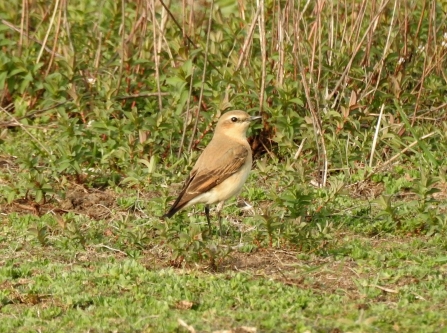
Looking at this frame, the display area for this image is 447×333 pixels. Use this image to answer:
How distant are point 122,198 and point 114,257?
146cm

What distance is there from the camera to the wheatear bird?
350 inches

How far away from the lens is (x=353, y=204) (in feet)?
31.2

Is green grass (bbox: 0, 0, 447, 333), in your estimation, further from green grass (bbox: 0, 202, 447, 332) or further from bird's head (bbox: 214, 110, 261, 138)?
bird's head (bbox: 214, 110, 261, 138)

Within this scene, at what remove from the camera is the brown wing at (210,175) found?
8.80m

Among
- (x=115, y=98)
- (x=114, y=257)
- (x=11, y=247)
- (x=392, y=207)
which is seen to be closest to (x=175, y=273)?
(x=114, y=257)

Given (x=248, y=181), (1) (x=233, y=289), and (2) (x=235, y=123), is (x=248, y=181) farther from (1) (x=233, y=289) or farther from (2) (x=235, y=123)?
(1) (x=233, y=289)

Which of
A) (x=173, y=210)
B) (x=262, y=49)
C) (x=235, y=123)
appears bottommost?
(x=173, y=210)

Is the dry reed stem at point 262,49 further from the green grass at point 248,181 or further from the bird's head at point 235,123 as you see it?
the bird's head at point 235,123

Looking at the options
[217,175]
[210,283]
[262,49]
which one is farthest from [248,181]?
[210,283]

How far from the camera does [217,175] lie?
9148mm

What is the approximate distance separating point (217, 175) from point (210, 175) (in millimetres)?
63

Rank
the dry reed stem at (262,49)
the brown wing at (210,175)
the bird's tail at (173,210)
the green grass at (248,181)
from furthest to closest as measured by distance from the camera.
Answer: the dry reed stem at (262,49) → the brown wing at (210,175) → the bird's tail at (173,210) → the green grass at (248,181)

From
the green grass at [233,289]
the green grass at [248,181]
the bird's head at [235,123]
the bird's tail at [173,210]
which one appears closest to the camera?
the green grass at [233,289]

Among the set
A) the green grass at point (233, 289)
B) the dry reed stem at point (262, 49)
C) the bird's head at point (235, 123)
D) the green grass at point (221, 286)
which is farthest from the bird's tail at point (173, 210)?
the dry reed stem at point (262, 49)
